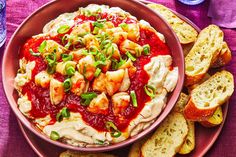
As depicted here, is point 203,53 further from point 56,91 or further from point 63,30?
point 56,91

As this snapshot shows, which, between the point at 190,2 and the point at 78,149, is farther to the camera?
the point at 190,2

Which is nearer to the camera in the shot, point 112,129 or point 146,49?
point 112,129

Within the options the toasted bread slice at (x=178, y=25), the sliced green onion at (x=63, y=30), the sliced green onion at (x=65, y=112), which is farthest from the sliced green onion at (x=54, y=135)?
the toasted bread slice at (x=178, y=25)

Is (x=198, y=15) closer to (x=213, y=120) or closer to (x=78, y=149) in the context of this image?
(x=213, y=120)

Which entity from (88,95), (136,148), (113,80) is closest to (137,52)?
(113,80)

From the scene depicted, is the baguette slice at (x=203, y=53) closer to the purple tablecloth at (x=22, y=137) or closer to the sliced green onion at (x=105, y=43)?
the purple tablecloth at (x=22, y=137)

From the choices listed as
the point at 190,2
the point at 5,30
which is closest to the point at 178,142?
the point at 190,2

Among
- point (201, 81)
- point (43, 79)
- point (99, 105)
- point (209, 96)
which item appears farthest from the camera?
point (201, 81)

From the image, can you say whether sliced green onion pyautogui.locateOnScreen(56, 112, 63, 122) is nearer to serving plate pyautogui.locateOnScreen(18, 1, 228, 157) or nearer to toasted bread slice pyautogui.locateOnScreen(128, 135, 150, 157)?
serving plate pyautogui.locateOnScreen(18, 1, 228, 157)
